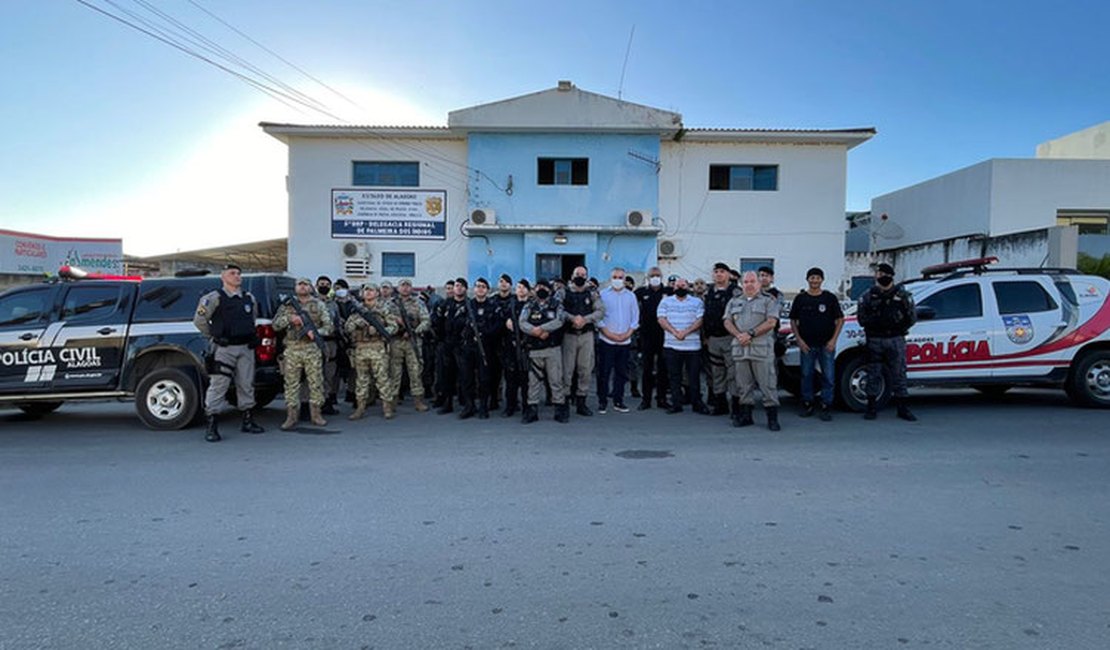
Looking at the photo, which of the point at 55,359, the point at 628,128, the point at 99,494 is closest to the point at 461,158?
the point at 628,128

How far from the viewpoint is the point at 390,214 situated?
18000 mm

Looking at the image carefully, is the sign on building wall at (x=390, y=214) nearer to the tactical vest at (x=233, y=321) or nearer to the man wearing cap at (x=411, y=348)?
the man wearing cap at (x=411, y=348)

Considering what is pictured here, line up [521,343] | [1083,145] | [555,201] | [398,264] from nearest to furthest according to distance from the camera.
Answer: [521,343]
[555,201]
[398,264]
[1083,145]

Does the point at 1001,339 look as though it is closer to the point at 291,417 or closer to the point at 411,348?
the point at 411,348

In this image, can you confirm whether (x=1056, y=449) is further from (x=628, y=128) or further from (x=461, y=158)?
(x=461, y=158)

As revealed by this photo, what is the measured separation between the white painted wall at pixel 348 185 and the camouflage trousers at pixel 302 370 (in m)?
10.4

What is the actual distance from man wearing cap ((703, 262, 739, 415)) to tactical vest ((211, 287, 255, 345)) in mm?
5637

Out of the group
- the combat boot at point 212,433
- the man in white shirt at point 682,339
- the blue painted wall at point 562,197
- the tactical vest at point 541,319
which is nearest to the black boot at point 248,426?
the combat boot at point 212,433

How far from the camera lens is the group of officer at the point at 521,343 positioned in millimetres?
7434

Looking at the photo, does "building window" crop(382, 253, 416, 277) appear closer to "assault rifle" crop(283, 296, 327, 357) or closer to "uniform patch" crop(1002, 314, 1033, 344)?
"assault rifle" crop(283, 296, 327, 357)

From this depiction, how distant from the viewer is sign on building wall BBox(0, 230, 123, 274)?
3131 cm

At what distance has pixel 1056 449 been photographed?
249 inches

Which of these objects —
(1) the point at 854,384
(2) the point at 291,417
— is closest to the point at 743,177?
(1) the point at 854,384

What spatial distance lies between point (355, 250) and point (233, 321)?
11109mm
